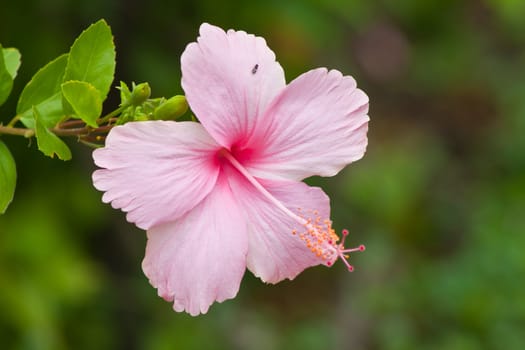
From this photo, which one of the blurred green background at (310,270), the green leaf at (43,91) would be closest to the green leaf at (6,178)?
the green leaf at (43,91)

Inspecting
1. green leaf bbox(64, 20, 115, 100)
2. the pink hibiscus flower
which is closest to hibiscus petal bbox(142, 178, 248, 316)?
the pink hibiscus flower

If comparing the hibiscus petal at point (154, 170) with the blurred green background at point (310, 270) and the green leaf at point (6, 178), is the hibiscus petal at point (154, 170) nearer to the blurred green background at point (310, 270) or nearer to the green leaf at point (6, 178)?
the green leaf at point (6, 178)

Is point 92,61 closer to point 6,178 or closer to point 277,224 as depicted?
point 6,178

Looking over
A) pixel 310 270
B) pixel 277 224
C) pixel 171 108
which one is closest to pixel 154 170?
pixel 171 108

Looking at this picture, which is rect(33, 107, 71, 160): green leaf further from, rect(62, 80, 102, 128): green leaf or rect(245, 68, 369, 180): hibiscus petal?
rect(245, 68, 369, 180): hibiscus petal

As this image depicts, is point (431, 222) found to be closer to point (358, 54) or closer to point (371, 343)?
point (371, 343)

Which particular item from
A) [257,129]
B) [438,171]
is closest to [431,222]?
[438,171]
